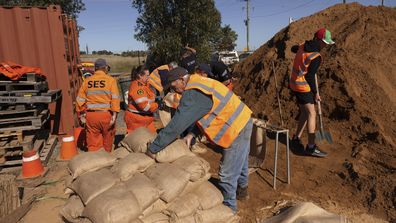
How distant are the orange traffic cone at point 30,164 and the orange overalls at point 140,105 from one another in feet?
5.26

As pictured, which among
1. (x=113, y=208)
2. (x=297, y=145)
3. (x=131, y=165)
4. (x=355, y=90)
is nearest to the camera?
(x=113, y=208)

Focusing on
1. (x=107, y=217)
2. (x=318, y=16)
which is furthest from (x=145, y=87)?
(x=318, y=16)

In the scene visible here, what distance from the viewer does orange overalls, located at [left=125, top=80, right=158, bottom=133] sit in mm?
4562

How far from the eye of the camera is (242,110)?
10.1 ft

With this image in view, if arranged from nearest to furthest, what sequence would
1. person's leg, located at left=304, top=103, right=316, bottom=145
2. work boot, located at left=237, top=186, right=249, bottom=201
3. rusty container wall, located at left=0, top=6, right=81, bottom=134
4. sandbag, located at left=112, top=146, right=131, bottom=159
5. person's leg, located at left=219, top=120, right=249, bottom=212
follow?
person's leg, located at left=219, top=120, right=249, bottom=212 < sandbag, located at left=112, top=146, right=131, bottom=159 < work boot, located at left=237, top=186, right=249, bottom=201 < person's leg, located at left=304, top=103, right=316, bottom=145 < rusty container wall, located at left=0, top=6, right=81, bottom=134

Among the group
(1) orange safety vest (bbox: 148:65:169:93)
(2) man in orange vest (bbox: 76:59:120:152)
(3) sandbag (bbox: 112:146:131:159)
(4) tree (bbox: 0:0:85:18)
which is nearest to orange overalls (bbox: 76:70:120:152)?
(2) man in orange vest (bbox: 76:59:120:152)

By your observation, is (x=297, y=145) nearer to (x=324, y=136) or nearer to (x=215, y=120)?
(x=324, y=136)

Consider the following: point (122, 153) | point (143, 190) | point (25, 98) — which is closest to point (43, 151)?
point (25, 98)

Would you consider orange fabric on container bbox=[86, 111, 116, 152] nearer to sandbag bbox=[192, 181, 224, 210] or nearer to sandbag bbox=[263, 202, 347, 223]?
sandbag bbox=[192, 181, 224, 210]

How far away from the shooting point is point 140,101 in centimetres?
454

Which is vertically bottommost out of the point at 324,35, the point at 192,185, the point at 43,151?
the point at 43,151

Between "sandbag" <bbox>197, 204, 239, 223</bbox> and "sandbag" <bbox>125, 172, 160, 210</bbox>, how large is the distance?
1.77ft

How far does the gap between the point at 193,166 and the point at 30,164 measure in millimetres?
3232

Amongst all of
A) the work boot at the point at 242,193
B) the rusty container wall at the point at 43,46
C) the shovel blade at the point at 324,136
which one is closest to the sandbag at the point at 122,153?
the work boot at the point at 242,193
